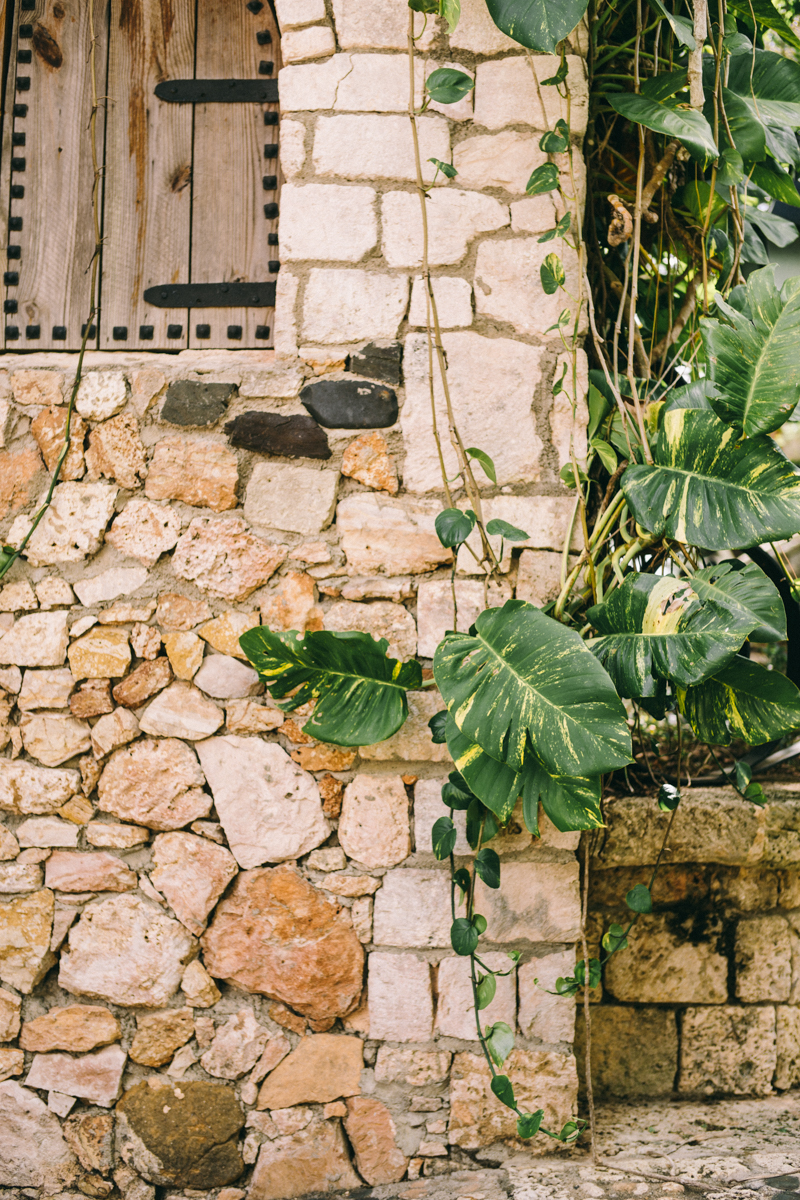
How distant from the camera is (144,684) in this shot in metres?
1.63

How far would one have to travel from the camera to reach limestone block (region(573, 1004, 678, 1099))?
1.82 m

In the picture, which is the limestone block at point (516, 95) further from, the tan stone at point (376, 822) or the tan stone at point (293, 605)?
the tan stone at point (376, 822)

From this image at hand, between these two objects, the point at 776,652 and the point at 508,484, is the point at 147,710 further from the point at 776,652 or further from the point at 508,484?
the point at 776,652

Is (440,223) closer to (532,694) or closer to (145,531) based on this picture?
(145,531)

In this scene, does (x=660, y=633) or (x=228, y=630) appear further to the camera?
(x=228, y=630)

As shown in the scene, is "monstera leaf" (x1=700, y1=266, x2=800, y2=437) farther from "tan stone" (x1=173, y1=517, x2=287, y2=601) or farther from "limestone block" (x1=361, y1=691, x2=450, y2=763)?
"tan stone" (x1=173, y1=517, x2=287, y2=601)

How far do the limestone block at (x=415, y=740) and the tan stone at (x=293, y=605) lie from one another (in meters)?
0.25

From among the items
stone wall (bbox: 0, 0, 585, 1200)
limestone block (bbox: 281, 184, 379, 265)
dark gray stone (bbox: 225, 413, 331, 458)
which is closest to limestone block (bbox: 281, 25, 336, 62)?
stone wall (bbox: 0, 0, 585, 1200)

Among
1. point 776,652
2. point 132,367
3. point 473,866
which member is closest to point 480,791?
point 473,866

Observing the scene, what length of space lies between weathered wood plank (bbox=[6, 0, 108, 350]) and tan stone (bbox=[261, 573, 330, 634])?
801 mm

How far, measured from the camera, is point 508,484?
1.62 m

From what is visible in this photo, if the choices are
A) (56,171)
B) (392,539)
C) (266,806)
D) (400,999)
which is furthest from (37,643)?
(56,171)

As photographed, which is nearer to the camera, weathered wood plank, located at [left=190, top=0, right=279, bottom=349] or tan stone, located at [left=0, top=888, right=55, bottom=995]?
tan stone, located at [left=0, top=888, right=55, bottom=995]

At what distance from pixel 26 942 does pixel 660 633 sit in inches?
53.9
